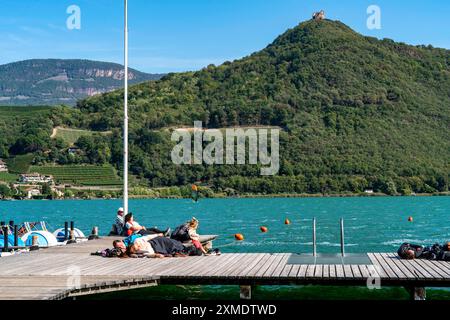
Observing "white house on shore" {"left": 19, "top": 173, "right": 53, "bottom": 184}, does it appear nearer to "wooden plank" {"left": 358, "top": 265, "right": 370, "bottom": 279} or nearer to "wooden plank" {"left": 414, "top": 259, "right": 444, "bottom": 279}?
"wooden plank" {"left": 414, "top": 259, "right": 444, "bottom": 279}

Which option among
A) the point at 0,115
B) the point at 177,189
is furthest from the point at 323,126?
the point at 0,115

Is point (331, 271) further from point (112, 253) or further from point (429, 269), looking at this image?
point (112, 253)

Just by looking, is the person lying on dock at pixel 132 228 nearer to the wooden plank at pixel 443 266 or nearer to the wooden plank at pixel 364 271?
the wooden plank at pixel 364 271

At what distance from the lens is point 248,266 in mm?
15719

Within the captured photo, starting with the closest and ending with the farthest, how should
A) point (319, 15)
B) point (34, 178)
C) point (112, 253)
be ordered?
1. point (112, 253)
2. point (34, 178)
3. point (319, 15)

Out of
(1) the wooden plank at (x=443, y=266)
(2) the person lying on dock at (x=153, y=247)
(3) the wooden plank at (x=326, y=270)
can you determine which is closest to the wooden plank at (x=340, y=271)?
(3) the wooden plank at (x=326, y=270)

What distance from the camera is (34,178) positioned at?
486 ft

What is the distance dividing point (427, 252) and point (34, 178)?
13864cm

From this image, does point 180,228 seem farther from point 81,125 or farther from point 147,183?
point 81,125

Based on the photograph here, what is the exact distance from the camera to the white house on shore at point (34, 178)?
482ft

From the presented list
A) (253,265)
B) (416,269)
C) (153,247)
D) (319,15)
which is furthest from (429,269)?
(319,15)

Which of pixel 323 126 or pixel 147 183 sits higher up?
pixel 323 126

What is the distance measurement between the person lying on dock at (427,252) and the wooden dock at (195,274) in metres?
0.25

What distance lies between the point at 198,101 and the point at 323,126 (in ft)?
108
